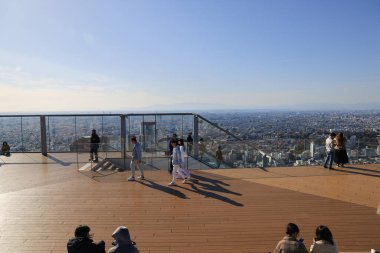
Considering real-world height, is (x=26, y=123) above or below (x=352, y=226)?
above

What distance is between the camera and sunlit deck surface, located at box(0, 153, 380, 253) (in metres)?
5.93

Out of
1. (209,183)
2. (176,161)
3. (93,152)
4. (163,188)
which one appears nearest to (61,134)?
(93,152)

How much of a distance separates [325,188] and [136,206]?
5639 millimetres

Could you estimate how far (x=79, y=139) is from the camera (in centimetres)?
1659

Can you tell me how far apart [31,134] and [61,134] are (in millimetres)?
1579

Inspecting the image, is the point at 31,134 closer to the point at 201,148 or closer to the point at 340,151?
the point at 201,148

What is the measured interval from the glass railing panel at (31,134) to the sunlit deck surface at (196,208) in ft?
15.3

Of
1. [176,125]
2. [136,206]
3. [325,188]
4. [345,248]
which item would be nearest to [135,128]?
[176,125]

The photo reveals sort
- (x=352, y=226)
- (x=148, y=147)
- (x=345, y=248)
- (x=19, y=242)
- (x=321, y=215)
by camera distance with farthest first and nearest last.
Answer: (x=148, y=147)
(x=321, y=215)
(x=352, y=226)
(x=19, y=242)
(x=345, y=248)

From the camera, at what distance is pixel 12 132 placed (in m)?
16.7

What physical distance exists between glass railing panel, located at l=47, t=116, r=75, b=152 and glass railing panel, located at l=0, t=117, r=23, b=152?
1.71m

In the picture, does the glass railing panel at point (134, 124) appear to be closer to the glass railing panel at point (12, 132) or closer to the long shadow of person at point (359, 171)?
the glass railing panel at point (12, 132)

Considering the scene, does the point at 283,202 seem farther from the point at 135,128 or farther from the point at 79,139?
the point at 79,139

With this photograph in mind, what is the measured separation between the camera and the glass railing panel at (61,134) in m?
16.4
